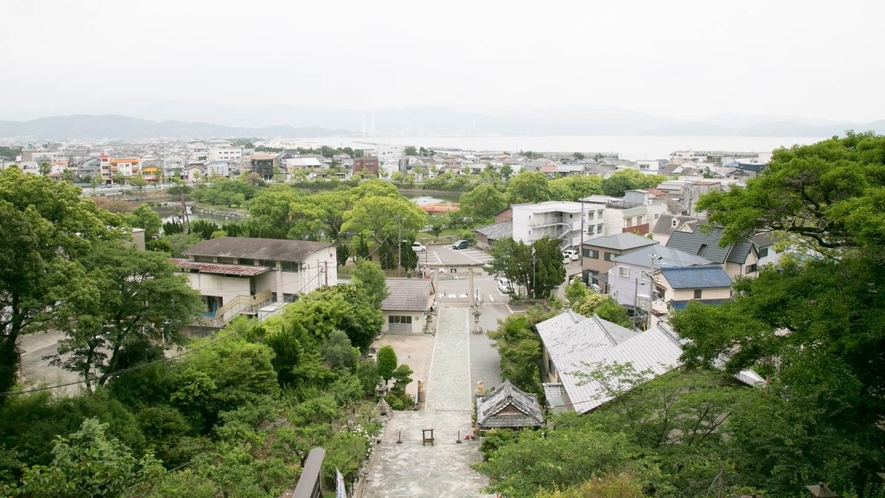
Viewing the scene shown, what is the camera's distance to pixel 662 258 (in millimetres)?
23656

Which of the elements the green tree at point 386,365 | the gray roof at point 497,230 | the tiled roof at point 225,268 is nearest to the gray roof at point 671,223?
the gray roof at point 497,230

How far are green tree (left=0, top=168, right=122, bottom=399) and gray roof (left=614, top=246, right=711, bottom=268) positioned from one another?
60.0 ft

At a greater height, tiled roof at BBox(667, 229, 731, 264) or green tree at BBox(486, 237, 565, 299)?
tiled roof at BBox(667, 229, 731, 264)

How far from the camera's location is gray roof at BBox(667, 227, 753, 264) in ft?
79.6

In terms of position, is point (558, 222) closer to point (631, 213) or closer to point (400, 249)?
point (631, 213)

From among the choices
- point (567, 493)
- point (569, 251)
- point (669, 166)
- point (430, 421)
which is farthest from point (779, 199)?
point (669, 166)

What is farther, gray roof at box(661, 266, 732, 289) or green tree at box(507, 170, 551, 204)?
green tree at box(507, 170, 551, 204)

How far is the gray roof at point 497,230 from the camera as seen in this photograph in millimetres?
38562

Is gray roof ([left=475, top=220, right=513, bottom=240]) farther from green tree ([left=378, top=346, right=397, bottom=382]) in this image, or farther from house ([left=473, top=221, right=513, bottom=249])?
green tree ([left=378, top=346, right=397, bottom=382])

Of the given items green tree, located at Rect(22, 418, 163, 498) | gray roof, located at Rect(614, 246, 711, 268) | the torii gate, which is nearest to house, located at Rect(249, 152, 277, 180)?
the torii gate

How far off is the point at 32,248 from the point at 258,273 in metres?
11.8

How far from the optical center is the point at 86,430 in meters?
8.52

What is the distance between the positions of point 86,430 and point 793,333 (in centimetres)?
934

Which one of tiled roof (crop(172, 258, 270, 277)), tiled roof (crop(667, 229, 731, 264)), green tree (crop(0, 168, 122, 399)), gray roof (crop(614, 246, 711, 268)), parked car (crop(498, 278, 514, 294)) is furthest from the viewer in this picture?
parked car (crop(498, 278, 514, 294))
